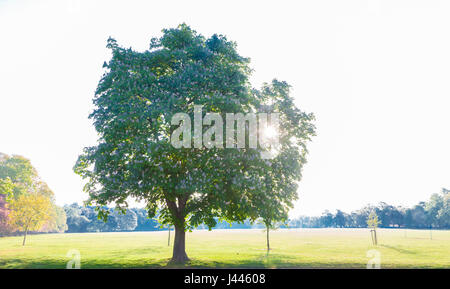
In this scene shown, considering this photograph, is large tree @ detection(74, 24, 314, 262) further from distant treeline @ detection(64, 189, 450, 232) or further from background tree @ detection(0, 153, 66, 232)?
distant treeline @ detection(64, 189, 450, 232)

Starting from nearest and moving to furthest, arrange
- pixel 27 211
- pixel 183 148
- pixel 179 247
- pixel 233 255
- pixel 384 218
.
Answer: pixel 183 148 < pixel 179 247 < pixel 233 255 < pixel 27 211 < pixel 384 218

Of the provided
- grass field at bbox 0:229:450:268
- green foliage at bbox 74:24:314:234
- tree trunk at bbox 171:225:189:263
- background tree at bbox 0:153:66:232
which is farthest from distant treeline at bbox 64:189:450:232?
green foliage at bbox 74:24:314:234

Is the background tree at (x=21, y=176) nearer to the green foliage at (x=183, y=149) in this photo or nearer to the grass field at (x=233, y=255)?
the grass field at (x=233, y=255)

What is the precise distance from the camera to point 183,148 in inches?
904

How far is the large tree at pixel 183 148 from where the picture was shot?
22.6m

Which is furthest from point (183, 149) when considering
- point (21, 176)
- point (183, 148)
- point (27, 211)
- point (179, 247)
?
point (21, 176)

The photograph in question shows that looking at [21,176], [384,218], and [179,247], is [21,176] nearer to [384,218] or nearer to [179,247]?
[179,247]

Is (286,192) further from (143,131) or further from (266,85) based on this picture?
(143,131)

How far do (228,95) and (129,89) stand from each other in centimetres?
771

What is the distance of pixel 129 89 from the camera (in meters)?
23.8

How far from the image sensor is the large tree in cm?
2259

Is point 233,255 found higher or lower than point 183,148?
lower
